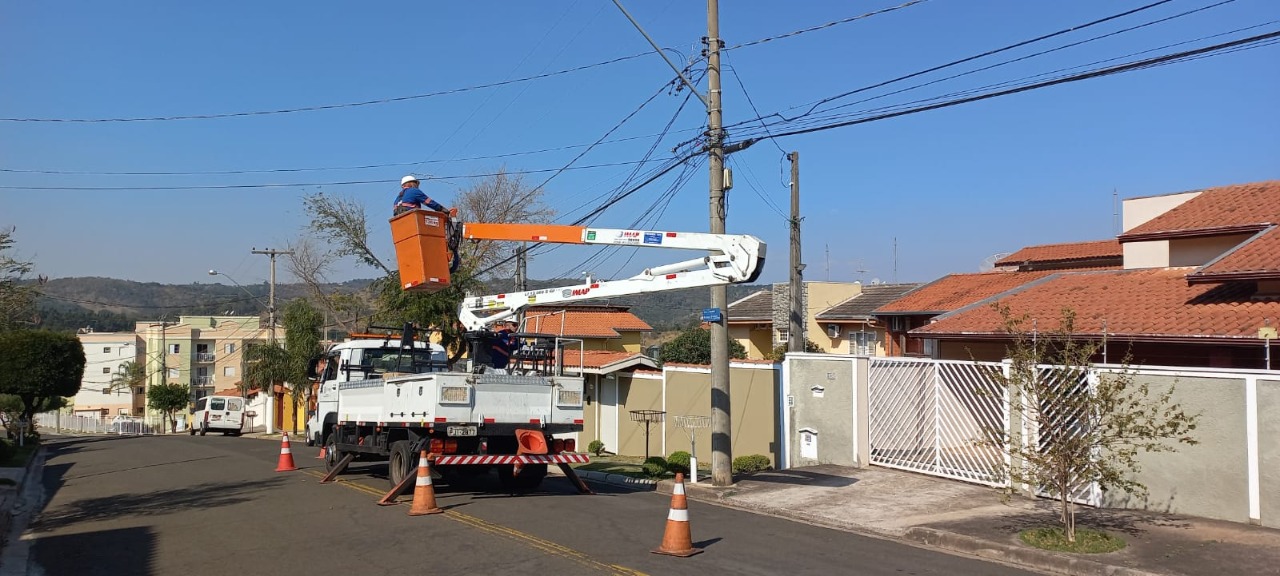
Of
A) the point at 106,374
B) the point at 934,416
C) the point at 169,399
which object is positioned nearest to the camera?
the point at 934,416

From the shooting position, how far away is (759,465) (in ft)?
54.9

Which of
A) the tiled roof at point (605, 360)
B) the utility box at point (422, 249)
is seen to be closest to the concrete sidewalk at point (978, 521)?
the utility box at point (422, 249)

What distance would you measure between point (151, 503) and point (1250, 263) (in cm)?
1724

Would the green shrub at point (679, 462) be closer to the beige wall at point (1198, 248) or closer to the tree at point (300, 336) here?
the beige wall at point (1198, 248)

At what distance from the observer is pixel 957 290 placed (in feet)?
87.7

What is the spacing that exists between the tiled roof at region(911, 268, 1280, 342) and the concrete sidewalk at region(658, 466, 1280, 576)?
3.33 meters

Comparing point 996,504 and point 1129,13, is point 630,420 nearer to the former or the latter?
point 996,504

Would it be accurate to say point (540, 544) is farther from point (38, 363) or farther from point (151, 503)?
point (38, 363)

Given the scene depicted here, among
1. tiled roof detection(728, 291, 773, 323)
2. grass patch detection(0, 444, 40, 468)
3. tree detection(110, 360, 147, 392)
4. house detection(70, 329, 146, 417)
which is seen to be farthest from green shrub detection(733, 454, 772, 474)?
house detection(70, 329, 146, 417)

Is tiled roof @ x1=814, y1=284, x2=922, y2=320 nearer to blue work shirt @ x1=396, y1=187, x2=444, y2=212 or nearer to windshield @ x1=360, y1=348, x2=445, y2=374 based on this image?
windshield @ x1=360, y1=348, x2=445, y2=374

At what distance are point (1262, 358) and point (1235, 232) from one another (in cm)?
388

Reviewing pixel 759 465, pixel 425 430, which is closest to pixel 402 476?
pixel 425 430

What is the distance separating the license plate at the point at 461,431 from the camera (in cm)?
1300

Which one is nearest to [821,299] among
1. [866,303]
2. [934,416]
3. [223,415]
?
[866,303]
